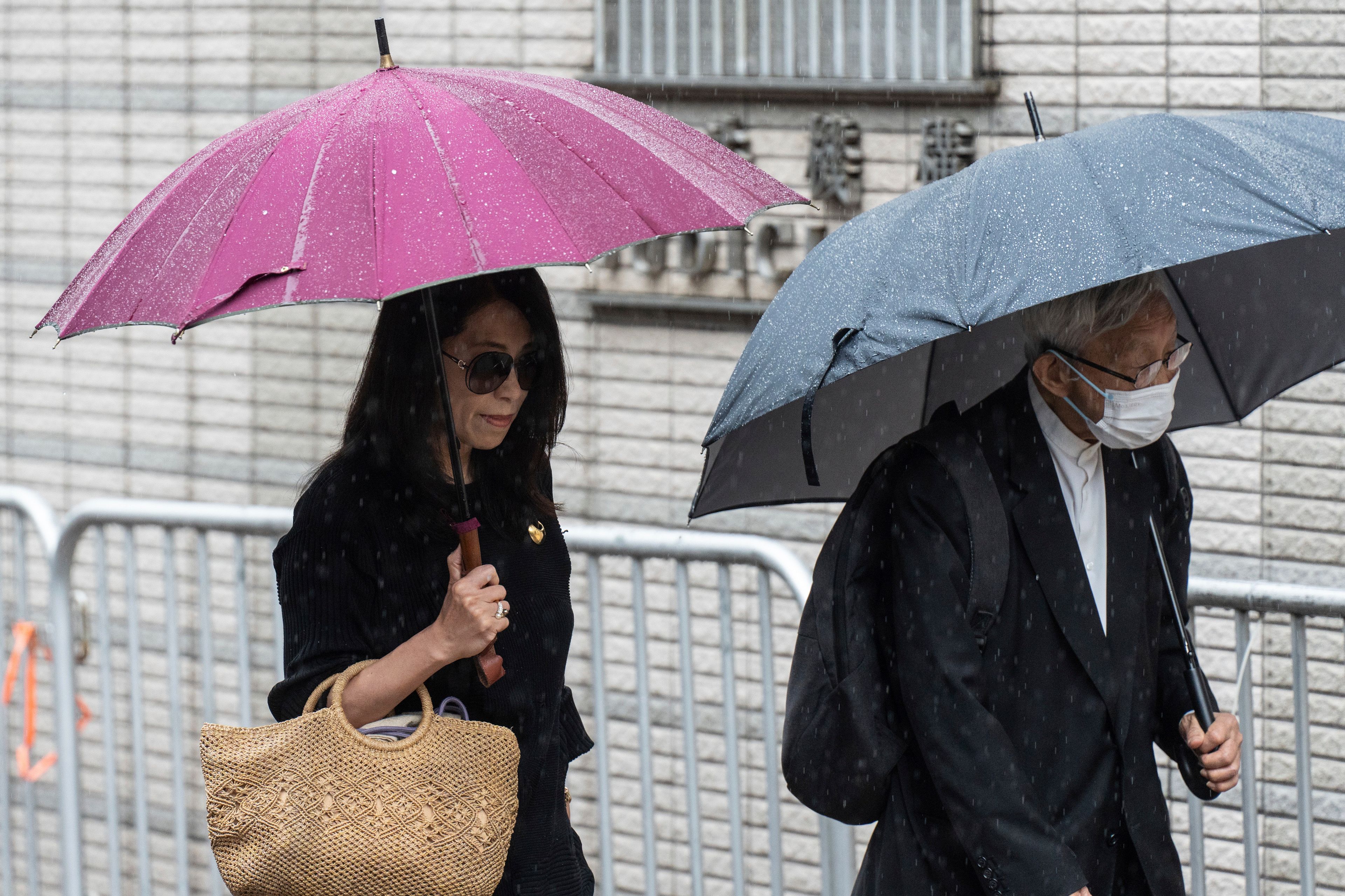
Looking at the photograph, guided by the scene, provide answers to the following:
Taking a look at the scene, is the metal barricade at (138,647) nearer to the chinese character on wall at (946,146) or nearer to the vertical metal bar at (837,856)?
the vertical metal bar at (837,856)

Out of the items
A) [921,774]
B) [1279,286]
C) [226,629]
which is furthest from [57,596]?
[1279,286]

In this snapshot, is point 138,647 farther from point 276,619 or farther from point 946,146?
point 946,146

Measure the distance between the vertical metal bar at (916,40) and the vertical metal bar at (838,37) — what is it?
0.25 meters

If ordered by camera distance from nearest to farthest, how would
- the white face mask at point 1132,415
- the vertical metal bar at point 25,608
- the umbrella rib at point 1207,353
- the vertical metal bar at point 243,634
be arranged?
the white face mask at point 1132,415
the umbrella rib at point 1207,353
the vertical metal bar at point 243,634
the vertical metal bar at point 25,608

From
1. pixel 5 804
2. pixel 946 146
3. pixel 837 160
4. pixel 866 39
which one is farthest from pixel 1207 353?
pixel 5 804

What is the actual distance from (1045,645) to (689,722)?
1580 millimetres

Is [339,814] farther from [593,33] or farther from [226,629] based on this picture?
[226,629]

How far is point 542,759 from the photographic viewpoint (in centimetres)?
278

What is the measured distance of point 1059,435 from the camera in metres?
2.67

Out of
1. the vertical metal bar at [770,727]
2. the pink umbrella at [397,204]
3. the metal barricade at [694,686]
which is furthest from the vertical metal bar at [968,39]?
the pink umbrella at [397,204]

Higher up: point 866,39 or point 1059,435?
point 866,39

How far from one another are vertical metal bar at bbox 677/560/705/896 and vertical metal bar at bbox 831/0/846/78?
228 centimetres

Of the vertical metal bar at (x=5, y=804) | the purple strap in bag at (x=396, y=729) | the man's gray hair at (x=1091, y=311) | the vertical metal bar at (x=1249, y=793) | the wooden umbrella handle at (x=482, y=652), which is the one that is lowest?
the vertical metal bar at (x=5, y=804)

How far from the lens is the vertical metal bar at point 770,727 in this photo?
389 cm
